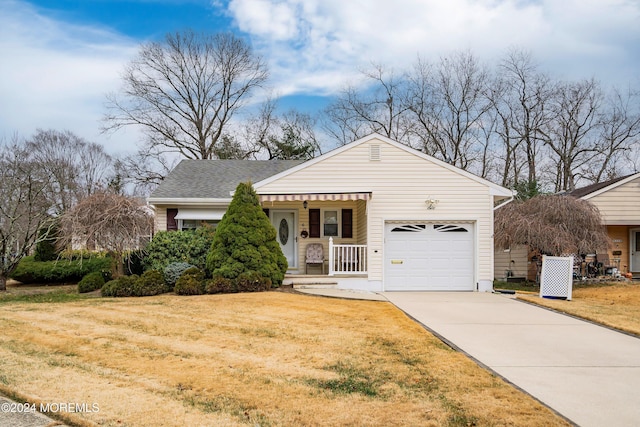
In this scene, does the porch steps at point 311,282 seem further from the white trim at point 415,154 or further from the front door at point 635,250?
the front door at point 635,250

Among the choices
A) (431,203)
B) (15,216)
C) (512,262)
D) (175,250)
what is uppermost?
(431,203)

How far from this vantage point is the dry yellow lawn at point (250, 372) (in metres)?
4.62

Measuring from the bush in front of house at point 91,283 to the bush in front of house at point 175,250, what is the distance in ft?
4.50

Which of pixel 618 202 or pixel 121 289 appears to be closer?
pixel 121 289

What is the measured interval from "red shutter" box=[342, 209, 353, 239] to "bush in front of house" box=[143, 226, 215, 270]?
14.7 ft

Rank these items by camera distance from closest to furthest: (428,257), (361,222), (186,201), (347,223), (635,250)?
(428,257), (361,222), (347,223), (186,201), (635,250)

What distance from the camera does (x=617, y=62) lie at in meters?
24.5

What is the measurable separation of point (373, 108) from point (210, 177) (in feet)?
52.7

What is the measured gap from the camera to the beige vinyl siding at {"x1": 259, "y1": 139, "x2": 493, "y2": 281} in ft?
50.1

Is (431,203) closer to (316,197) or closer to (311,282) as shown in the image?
(316,197)

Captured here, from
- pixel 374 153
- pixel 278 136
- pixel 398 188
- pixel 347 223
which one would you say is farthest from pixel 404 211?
pixel 278 136

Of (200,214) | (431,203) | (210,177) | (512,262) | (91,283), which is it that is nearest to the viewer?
(91,283)

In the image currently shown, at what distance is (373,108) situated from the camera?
32781 mm

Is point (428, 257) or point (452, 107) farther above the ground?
point (452, 107)
